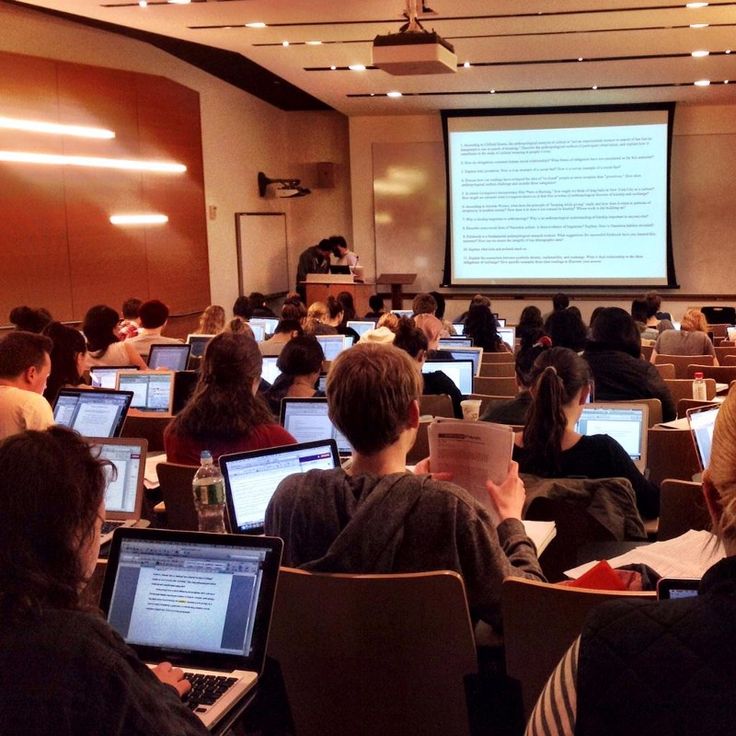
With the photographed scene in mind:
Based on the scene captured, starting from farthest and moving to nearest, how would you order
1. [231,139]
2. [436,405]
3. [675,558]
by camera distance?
[231,139]
[436,405]
[675,558]

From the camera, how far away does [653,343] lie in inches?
347

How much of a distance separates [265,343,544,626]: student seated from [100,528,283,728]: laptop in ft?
0.83

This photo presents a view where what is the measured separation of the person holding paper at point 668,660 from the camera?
3.85 feet

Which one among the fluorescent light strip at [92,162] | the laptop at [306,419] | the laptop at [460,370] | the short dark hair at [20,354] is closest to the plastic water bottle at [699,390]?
the laptop at [460,370]

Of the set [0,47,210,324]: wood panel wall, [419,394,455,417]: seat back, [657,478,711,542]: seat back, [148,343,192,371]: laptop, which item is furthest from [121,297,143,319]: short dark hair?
[657,478,711,542]: seat back

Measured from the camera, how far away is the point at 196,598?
207 cm

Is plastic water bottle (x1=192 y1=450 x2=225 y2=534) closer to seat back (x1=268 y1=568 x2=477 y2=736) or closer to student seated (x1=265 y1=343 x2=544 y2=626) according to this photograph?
student seated (x1=265 y1=343 x2=544 y2=626)

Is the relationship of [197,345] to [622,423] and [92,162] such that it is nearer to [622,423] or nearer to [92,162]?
[622,423]

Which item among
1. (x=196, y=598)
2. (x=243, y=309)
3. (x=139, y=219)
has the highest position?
(x=139, y=219)

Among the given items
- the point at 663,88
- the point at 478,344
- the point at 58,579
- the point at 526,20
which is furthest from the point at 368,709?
the point at 663,88

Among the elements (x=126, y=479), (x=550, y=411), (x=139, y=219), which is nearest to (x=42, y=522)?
(x=126, y=479)

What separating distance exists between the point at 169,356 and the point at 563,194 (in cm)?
893

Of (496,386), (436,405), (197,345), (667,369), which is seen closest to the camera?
(436,405)

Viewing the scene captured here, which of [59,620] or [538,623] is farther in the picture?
[538,623]
